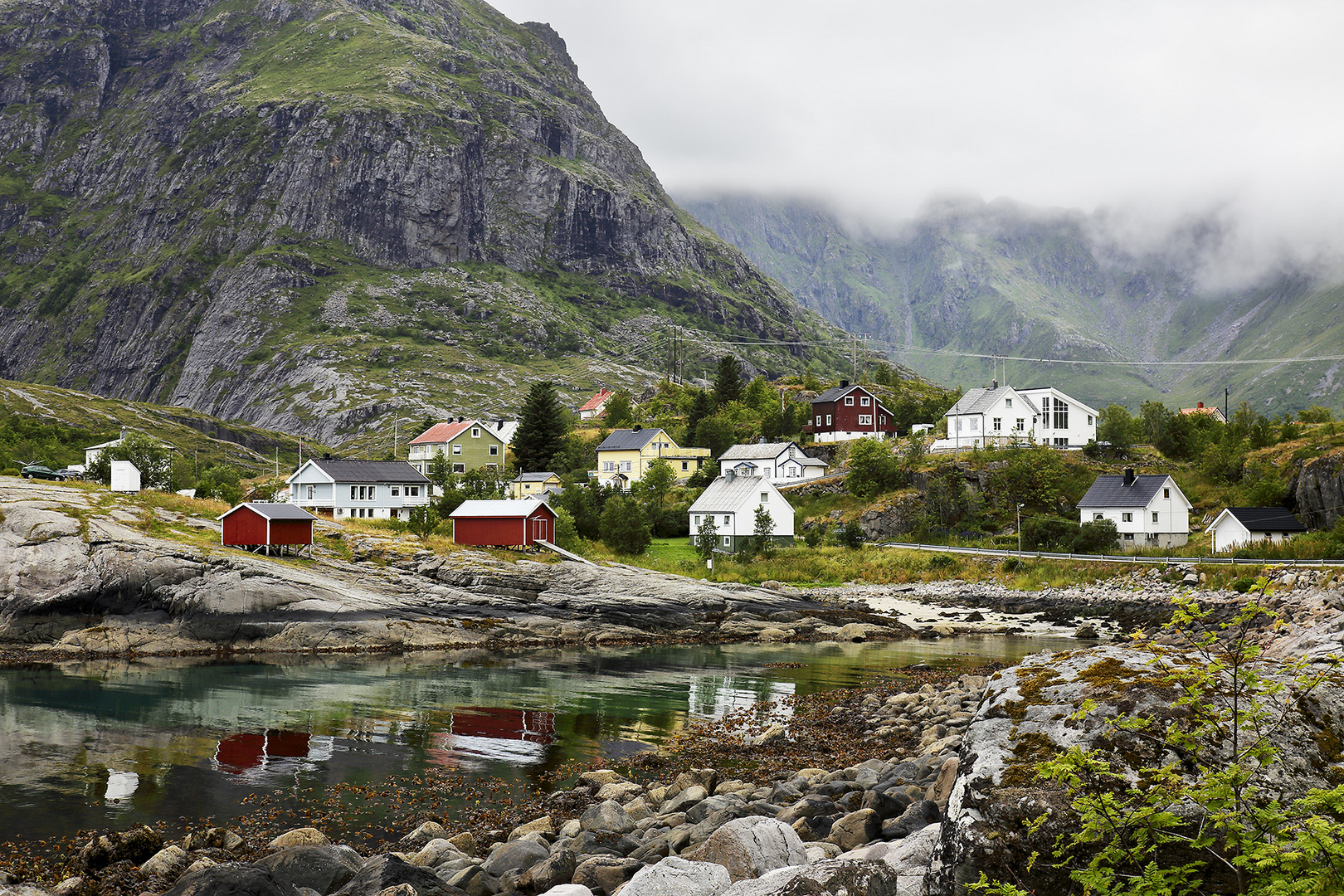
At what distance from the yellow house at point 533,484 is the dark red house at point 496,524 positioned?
3021 cm

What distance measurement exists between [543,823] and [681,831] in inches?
151

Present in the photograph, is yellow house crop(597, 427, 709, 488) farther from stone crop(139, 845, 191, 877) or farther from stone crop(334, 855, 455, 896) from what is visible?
stone crop(334, 855, 455, 896)

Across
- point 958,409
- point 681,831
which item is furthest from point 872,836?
point 958,409

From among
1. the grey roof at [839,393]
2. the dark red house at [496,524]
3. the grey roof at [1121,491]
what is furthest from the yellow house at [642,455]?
the grey roof at [1121,491]

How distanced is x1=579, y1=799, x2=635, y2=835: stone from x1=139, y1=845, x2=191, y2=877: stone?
24.4 ft

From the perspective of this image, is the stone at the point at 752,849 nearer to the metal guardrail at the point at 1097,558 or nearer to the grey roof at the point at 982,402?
the metal guardrail at the point at 1097,558

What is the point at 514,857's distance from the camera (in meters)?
15.9

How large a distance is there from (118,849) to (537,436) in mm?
91322

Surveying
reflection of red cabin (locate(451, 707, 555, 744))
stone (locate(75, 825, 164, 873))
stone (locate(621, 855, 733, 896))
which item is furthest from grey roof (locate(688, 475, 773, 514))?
stone (locate(621, 855, 733, 896))

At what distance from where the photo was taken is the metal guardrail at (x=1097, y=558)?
55756 millimetres

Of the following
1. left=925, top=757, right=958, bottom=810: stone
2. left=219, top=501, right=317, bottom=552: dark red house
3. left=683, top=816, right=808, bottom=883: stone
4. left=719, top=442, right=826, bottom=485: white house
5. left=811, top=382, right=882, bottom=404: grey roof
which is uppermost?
left=811, top=382, right=882, bottom=404: grey roof

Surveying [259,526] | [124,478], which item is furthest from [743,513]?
[124,478]

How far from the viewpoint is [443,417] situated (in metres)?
176

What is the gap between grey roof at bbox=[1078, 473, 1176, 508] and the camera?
241 feet
